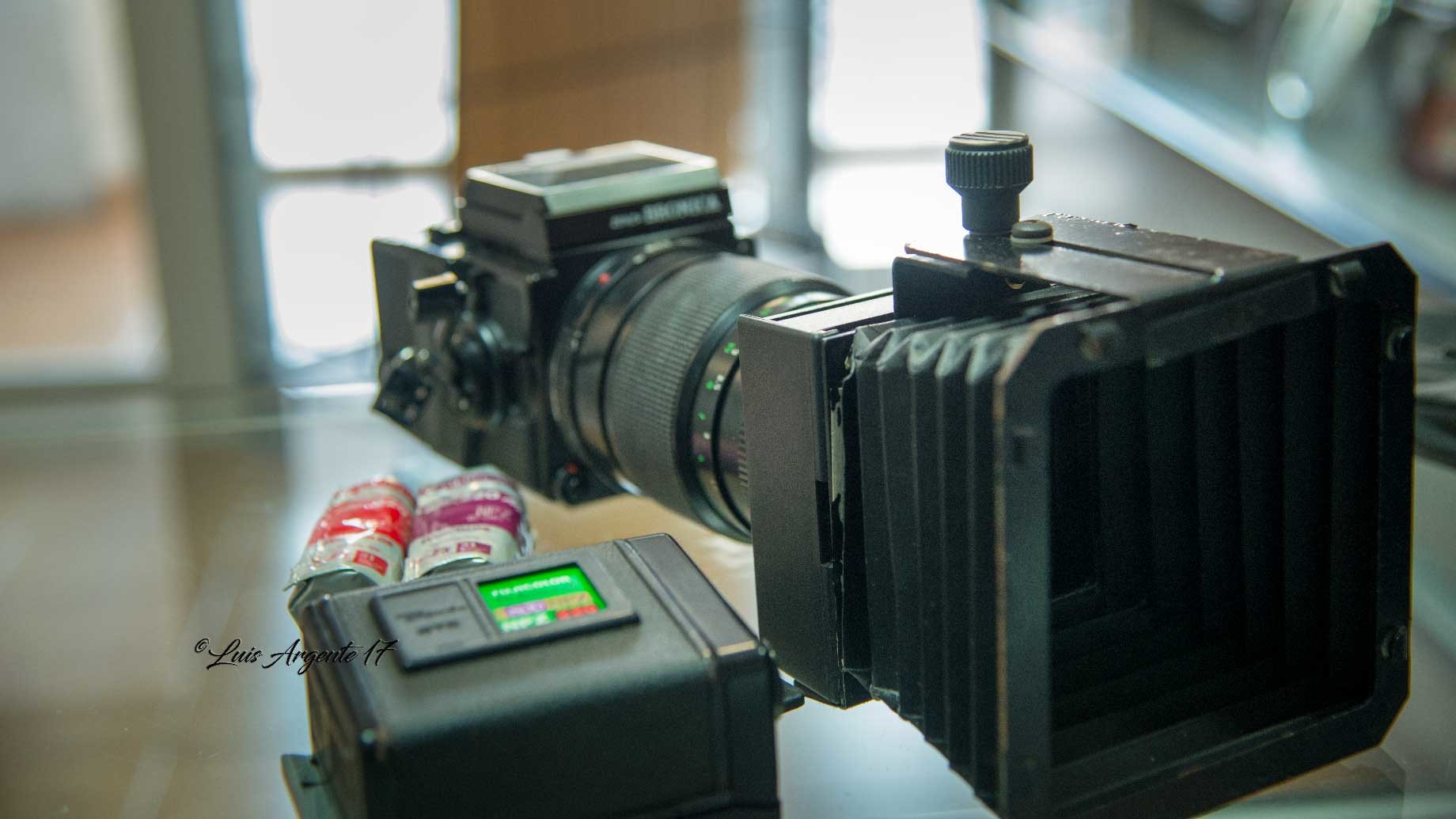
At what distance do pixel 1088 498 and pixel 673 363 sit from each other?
27 cm

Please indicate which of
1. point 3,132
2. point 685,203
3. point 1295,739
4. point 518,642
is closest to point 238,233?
point 685,203

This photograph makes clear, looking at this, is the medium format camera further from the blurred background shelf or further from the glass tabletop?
the blurred background shelf

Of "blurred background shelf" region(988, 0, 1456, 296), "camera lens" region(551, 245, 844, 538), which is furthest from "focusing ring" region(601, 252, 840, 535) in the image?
"blurred background shelf" region(988, 0, 1456, 296)

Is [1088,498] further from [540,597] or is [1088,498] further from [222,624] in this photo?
[222,624]

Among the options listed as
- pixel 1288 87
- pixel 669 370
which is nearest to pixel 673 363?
pixel 669 370

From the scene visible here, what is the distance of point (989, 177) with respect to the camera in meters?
0.66

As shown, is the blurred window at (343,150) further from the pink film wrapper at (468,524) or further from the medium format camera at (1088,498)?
the medium format camera at (1088,498)

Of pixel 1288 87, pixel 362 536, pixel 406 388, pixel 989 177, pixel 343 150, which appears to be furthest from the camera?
pixel 1288 87

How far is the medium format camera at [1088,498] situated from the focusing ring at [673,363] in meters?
0.04

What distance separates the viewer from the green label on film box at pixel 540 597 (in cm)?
61

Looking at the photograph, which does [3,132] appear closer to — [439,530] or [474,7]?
[474,7]

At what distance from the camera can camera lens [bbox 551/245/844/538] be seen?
0.82 metres

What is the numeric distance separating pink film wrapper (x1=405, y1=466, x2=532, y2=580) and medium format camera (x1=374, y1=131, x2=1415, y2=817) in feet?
0.47

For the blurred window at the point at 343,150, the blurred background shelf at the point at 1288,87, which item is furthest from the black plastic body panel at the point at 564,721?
the blurred background shelf at the point at 1288,87
